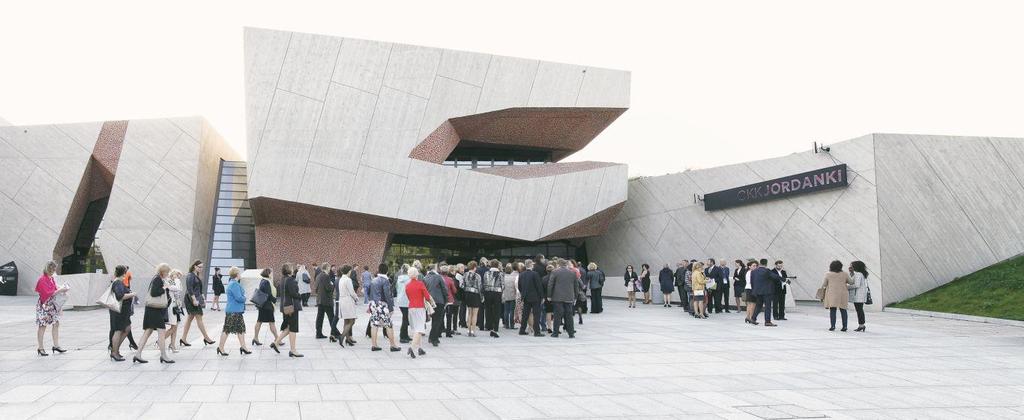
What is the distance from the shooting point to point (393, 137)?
2552cm

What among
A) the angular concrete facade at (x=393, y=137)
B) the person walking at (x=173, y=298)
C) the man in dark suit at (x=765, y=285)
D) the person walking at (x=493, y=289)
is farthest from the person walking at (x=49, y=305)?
the angular concrete facade at (x=393, y=137)

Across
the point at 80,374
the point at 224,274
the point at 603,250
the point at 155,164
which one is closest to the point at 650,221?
the point at 603,250

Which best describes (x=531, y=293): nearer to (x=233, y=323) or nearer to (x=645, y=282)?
(x=233, y=323)

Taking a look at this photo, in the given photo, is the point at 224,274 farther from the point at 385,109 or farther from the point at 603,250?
the point at 603,250

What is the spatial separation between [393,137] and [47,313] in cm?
1568

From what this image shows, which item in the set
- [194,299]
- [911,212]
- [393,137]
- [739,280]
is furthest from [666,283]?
[194,299]

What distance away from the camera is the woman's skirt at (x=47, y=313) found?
10.5 meters

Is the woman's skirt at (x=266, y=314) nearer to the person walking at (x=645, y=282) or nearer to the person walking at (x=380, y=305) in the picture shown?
the person walking at (x=380, y=305)

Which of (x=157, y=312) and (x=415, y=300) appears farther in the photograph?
(x=415, y=300)

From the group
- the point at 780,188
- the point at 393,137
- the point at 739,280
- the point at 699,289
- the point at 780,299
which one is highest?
the point at 393,137

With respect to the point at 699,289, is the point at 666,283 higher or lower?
higher

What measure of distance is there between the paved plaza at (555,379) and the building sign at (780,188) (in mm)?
8334

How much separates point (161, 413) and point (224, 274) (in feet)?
75.3

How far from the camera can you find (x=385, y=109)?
83.9 ft
